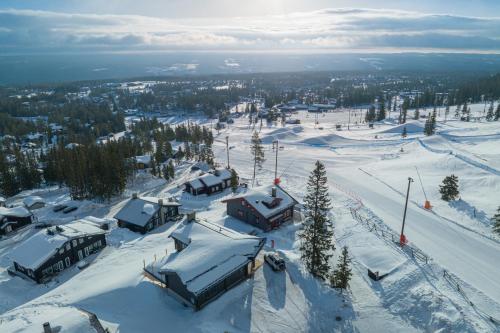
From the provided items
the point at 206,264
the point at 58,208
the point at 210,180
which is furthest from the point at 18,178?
the point at 206,264

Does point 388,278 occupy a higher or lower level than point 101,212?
higher

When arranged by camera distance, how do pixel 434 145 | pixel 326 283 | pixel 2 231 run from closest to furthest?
pixel 326 283 → pixel 2 231 → pixel 434 145

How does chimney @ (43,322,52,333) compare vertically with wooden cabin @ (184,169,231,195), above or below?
above

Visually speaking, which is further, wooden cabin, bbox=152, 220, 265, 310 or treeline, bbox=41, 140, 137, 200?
treeline, bbox=41, 140, 137, 200

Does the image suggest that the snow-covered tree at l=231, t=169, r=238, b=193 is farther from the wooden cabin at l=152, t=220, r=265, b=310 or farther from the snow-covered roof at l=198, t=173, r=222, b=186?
the wooden cabin at l=152, t=220, r=265, b=310


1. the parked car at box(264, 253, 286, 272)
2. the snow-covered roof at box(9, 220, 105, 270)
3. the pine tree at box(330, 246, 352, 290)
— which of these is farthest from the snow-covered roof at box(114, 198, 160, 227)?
the pine tree at box(330, 246, 352, 290)

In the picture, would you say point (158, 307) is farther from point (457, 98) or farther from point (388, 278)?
point (457, 98)

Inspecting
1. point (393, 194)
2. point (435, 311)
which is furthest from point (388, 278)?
point (393, 194)
